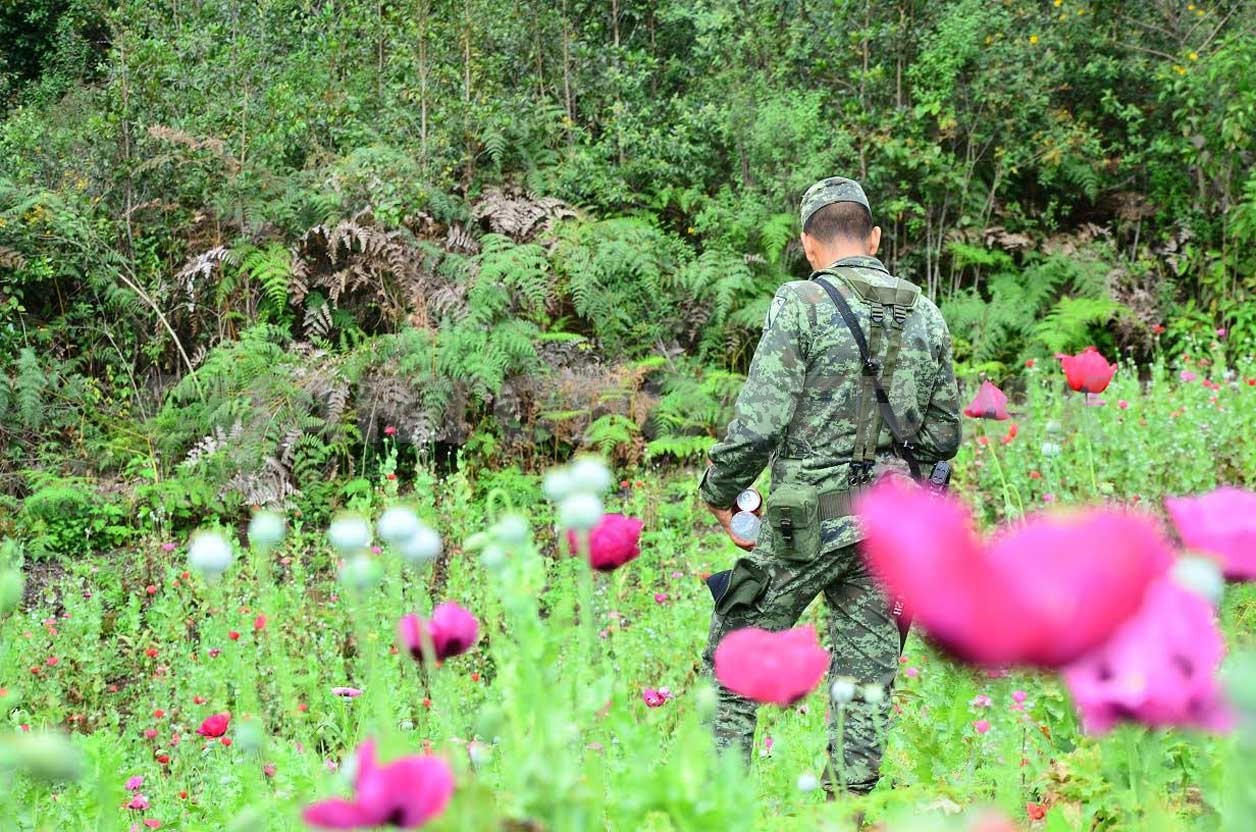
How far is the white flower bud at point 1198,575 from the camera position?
0.89 meters

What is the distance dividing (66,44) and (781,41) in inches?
235

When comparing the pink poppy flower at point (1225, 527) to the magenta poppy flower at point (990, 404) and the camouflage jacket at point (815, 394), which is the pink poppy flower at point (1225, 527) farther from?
the magenta poppy flower at point (990, 404)

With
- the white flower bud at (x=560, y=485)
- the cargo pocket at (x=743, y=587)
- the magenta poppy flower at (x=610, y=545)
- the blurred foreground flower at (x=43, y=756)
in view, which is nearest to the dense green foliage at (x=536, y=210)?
the cargo pocket at (x=743, y=587)

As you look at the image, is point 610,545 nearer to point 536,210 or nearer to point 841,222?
point 841,222

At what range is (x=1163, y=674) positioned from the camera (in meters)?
0.80

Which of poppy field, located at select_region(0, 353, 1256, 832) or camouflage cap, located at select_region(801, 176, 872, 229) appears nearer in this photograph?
poppy field, located at select_region(0, 353, 1256, 832)

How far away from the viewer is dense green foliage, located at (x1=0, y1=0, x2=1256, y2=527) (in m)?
6.84

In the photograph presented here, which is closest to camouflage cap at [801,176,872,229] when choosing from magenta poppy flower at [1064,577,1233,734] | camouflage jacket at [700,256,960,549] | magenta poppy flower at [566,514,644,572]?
camouflage jacket at [700,256,960,549]

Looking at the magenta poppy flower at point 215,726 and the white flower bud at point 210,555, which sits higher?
the white flower bud at point 210,555

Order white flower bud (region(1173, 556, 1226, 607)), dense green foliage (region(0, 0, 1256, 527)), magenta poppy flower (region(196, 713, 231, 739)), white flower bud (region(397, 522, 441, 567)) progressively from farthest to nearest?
dense green foliage (region(0, 0, 1256, 527))
magenta poppy flower (region(196, 713, 231, 739))
white flower bud (region(397, 522, 441, 567))
white flower bud (region(1173, 556, 1226, 607))

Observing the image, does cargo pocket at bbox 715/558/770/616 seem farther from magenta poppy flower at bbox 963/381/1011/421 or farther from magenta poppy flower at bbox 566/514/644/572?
magenta poppy flower at bbox 566/514/644/572

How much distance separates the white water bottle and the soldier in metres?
0.03

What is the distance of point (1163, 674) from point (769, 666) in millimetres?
723

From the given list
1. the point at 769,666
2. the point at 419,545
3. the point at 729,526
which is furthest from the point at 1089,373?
the point at 419,545
